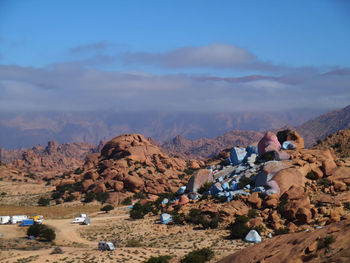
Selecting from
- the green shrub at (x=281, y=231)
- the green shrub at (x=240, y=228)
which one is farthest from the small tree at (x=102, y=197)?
the green shrub at (x=281, y=231)

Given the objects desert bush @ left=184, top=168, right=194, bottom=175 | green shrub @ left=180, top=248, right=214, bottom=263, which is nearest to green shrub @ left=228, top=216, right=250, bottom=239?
green shrub @ left=180, top=248, right=214, bottom=263

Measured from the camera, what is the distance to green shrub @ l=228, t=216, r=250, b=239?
1347 inches

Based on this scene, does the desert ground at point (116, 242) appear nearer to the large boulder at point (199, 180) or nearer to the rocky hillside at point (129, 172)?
the large boulder at point (199, 180)

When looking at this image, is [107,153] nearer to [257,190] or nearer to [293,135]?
[293,135]

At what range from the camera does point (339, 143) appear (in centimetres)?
7356

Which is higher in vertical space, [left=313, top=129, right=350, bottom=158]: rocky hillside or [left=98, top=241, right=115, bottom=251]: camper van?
[left=313, top=129, right=350, bottom=158]: rocky hillside

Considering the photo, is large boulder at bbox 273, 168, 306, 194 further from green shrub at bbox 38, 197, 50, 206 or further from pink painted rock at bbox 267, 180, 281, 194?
green shrub at bbox 38, 197, 50, 206

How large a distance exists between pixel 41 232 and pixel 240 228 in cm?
2051

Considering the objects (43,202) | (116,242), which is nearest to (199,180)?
(116,242)

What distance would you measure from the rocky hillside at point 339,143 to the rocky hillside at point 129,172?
1183 inches

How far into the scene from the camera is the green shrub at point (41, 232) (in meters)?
39.8

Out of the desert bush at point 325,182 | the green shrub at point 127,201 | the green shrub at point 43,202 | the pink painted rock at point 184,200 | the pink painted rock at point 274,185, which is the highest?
the pink painted rock at point 274,185

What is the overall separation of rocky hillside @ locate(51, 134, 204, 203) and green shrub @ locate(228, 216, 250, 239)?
125ft

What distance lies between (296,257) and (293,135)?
44.6 metres
